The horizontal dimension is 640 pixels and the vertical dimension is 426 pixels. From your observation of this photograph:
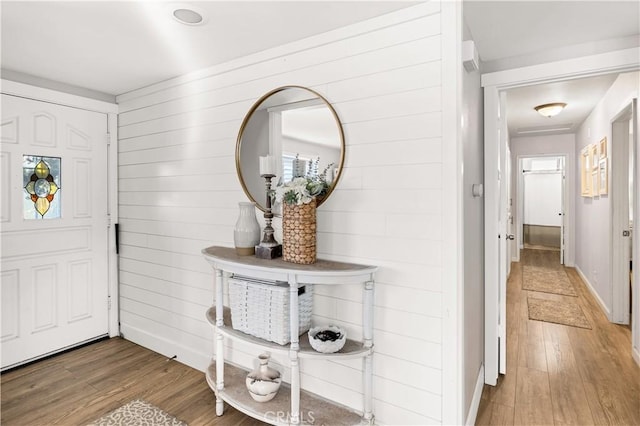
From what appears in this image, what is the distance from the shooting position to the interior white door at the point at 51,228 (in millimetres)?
2785

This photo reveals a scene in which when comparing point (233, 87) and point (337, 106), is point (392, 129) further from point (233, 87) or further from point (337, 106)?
point (233, 87)

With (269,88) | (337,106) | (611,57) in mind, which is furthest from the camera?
(269,88)

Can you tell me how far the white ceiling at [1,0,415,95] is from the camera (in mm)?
1833

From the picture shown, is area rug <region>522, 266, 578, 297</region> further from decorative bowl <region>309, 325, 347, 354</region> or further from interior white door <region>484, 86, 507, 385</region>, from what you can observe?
decorative bowl <region>309, 325, 347, 354</region>

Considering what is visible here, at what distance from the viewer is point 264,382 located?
210 centimetres

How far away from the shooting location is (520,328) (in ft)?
12.0

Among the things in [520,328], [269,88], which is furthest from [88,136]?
[520,328]

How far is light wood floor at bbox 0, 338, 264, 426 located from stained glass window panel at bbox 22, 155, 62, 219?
1.23 meters

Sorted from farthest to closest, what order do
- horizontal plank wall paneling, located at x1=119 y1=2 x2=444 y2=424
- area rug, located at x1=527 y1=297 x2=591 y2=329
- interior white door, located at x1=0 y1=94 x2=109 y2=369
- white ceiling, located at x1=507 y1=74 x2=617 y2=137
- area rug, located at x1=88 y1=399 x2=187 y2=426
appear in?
area rug, located at x1=527 y1=297 x2=591 y2=329 → white ceiling, located at x1=507 y1=74 x2=617 y2=137 → interior white door, located at x1=0 y1=94 x2=109 y2=369 → area rug, located at x1=88 y1=399 x2=187 y2=426 → horizontal plank wall paneling, located at x1=119 y1=2 x2=444 y2=424

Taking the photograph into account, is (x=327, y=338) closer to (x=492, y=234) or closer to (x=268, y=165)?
(x=268, y=165)

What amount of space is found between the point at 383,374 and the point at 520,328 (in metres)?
2.42

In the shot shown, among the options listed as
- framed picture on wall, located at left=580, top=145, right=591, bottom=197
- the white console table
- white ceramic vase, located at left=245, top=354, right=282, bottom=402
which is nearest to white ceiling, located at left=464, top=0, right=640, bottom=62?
the white console table

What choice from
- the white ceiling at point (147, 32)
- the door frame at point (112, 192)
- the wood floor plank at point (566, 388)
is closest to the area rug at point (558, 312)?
the wood floor plank at point (566, 388)

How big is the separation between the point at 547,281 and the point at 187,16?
5939 mm
